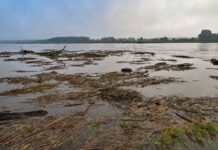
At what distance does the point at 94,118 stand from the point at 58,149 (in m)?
3.30

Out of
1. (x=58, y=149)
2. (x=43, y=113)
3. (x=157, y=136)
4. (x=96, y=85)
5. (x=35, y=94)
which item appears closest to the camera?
(x=58, y=149)

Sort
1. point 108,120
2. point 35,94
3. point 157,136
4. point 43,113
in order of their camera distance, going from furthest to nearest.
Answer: point 35,94 → point 43,113 → point 108,120 → point 157,136

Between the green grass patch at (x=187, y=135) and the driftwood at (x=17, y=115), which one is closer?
the green grass patch at (x=187, y=135)

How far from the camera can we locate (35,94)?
1698 cm

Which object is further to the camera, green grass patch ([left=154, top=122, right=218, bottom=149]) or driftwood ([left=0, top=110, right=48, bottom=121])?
driftwood ([left=0, top=110, right=48, bottom=121])

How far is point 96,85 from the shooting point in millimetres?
19078

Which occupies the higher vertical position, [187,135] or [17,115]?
[187,135]

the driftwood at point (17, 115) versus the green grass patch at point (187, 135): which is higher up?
the green grass patch at point (187, 135)

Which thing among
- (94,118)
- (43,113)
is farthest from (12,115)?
(94,118)

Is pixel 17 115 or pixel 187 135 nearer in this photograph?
pixel 187 135

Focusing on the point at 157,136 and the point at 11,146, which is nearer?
the point at 11,146

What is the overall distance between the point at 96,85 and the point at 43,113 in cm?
736

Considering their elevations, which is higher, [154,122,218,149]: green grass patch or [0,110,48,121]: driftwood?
[154,122,218,149]: green grass patch

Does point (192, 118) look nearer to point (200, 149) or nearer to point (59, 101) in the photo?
point (200, 149)
